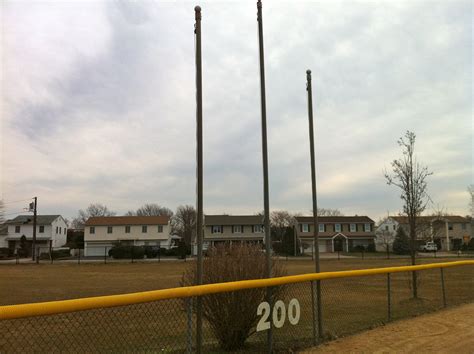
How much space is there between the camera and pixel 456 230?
81.6 m

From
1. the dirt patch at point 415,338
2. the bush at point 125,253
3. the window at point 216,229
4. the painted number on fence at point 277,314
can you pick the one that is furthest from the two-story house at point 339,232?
the painted number on fence at point 277,314

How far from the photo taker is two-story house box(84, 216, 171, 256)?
6938 centimetres

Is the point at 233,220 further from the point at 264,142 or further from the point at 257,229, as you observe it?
the point at 264,142

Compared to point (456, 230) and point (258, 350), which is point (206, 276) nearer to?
point (258, 350)

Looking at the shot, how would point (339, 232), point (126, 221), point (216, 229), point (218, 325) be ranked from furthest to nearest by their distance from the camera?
1. point (339, 232)
2. point (216, 229)
3. point (126, 221)
4. point (218, 325)

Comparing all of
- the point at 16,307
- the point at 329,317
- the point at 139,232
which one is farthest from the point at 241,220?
the point at 16,307

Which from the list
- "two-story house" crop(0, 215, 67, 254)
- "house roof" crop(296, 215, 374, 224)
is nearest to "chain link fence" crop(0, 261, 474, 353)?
"house roof" crop(296, 215, 374, 224)

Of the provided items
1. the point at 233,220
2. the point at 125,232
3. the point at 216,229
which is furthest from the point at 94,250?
the point at 233,220

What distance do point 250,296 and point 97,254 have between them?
6505cm

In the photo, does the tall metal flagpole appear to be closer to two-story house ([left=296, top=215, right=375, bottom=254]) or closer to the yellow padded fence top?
the yellow padded fence top

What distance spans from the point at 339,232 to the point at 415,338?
68.6 m

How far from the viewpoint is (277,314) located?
254 inches

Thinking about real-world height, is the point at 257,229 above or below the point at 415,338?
above

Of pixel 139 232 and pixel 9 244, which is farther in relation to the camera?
pixel 9 244
